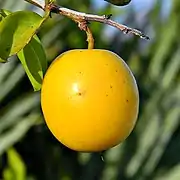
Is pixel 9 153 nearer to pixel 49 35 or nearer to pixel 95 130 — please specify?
pixel 49 35

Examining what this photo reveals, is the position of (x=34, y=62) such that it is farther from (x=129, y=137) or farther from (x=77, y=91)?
(x=129, y=137)

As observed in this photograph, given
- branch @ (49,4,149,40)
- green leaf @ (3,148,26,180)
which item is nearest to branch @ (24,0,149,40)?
branch @ (49,4,149,40)

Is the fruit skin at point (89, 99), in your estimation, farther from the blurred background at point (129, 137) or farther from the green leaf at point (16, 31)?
the blurred background at point (129, 137)

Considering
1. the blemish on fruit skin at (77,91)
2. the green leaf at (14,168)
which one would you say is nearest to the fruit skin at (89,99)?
the blemish on fruit skin at (77,91)

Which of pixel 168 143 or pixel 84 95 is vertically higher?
pixel 84 95

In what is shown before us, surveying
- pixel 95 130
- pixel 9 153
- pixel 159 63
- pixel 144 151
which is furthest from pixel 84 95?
pixel 159 63

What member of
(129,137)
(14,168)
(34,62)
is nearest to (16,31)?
(34,62)

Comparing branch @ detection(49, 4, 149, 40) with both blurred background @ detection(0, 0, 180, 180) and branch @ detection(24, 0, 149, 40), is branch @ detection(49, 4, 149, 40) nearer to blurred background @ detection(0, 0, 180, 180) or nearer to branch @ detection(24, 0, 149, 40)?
branch @ detection(24, 0, 149, 40)
